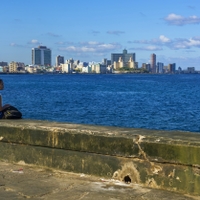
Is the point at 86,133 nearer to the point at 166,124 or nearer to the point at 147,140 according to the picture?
the point at 147,140

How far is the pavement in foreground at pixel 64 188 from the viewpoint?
15.2ft

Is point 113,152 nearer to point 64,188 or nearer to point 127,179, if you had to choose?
point 127,179

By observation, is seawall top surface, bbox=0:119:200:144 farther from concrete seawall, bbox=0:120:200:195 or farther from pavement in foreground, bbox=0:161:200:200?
pavement in foreground, bbox=0:161:200:200

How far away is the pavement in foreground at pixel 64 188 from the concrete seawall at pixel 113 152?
106mm

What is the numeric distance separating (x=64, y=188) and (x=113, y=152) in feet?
2.50

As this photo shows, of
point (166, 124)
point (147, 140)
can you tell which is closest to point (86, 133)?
point (147, 140)

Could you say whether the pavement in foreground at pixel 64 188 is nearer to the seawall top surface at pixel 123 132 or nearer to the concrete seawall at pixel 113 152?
the concrete seawall at pixel 113 152

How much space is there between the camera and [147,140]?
4945mm

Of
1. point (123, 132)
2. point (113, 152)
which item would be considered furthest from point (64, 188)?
point (123, 132)

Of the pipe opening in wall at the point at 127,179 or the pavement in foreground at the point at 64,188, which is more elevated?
the pipe opening in wall at the point at 127,179

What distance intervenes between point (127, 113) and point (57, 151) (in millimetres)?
29393

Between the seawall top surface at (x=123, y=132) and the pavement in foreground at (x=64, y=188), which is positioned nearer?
the pavement in foreground at (x=64, y=188)

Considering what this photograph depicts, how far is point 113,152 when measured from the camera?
520cm

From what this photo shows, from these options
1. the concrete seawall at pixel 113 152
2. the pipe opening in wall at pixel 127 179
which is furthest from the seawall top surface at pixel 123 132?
the pipe opening in wall at pixel 127 179
